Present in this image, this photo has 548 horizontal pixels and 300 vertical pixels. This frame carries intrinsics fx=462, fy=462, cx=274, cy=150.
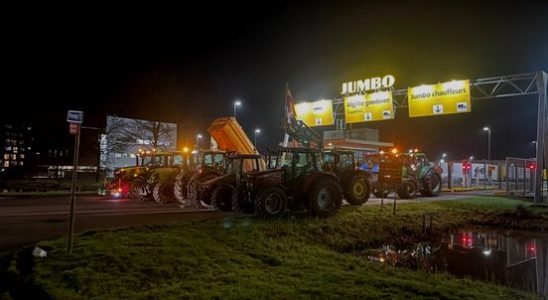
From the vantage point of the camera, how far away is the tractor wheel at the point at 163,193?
21.9 m

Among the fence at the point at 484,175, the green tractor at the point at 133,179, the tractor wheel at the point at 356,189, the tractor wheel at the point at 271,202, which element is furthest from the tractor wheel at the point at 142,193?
the fence at the point at 484,175

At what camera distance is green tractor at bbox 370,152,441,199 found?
2442 centimetres

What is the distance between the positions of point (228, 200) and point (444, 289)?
1053 centimetres

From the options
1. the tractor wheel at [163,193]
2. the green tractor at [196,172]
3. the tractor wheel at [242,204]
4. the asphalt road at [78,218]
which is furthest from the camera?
the tractor wheel at [163,193]

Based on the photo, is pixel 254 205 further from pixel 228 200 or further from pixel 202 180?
pixel 202 180

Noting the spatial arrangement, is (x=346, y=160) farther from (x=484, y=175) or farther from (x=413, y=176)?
(x=484, y=175)

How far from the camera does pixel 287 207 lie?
1562cm

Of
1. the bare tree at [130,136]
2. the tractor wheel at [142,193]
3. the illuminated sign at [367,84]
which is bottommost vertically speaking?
the tractor wheel at [142,193]

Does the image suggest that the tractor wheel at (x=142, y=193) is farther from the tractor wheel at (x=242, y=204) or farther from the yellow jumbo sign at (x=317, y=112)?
the yellow jumbo sign at (x=317, y=112)

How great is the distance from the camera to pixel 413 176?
82.8 ft

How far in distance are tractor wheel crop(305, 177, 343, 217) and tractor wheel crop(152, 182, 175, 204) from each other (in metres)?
8.82

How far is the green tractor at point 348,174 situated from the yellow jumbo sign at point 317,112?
48.2 feet

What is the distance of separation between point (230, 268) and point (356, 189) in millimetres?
10029

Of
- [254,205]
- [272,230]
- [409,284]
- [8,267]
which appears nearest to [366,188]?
[254,205]
